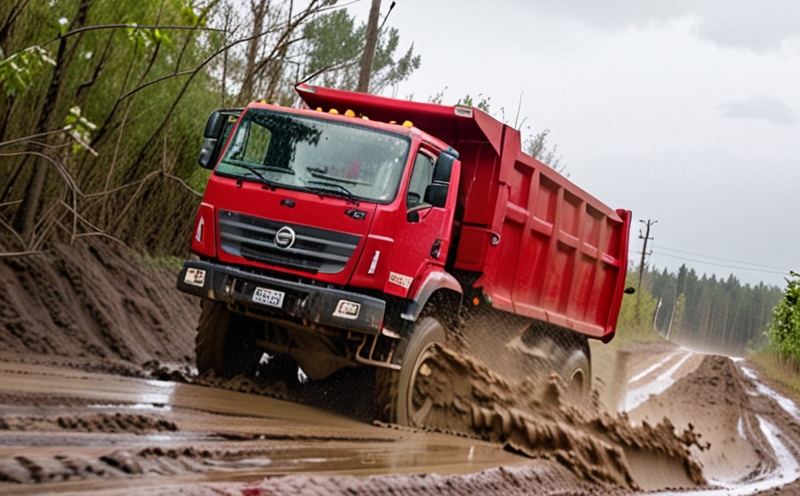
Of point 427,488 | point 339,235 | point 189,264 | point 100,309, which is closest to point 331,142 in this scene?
point 339,235

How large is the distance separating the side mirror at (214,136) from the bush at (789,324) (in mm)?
25093

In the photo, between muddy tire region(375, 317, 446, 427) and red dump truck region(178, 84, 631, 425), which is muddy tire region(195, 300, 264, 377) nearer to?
red dump truck region(178, 84, 631, 425)

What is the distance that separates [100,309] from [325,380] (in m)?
3.58

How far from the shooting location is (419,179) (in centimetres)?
819

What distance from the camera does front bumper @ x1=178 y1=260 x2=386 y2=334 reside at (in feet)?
24.7

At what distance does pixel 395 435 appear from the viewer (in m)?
7.38

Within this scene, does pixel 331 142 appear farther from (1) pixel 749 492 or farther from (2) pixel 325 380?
(1) pixel 749 492

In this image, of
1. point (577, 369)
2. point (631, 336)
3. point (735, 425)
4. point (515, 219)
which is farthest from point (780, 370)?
point (515, 219)

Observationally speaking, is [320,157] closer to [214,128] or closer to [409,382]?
[214,128]

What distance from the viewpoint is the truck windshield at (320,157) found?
25.9ft

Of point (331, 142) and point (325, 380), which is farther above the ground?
point (331, 142)

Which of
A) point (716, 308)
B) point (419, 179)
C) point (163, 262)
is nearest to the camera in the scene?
point (419, 179)

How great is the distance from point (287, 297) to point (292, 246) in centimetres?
41

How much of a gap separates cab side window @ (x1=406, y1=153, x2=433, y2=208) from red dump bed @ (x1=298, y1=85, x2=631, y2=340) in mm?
797
